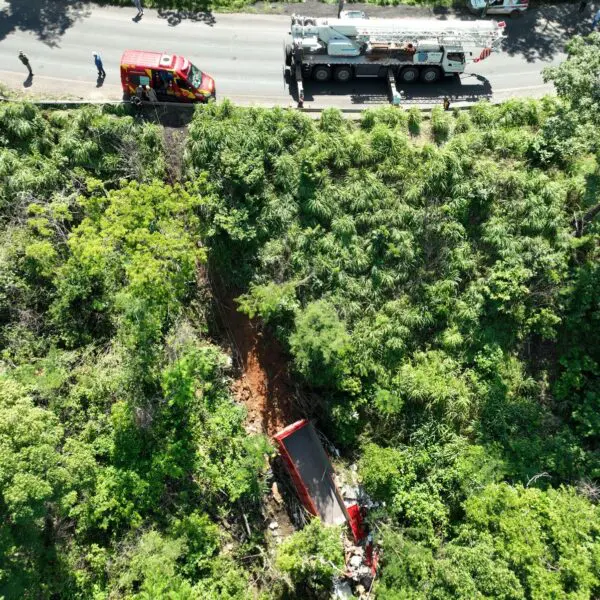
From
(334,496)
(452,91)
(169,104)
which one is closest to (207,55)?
(169,104)

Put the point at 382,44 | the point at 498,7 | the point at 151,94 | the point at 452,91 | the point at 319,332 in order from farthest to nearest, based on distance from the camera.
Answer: the point at 498,7 → the point at 452,91 → the point at 382,44 → the point at 151,94 → the point at 319,332

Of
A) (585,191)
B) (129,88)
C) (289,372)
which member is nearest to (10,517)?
(289,372)

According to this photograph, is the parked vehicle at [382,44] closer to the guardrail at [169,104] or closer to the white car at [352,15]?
the white car at [352,15]

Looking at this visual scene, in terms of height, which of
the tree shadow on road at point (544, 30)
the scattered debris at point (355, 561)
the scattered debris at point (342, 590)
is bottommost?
the scattered debris at point (342, 590)

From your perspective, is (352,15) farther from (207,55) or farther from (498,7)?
(498,7)

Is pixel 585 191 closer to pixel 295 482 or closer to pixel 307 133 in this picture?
pixel 307 133

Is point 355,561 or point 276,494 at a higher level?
point 276,494

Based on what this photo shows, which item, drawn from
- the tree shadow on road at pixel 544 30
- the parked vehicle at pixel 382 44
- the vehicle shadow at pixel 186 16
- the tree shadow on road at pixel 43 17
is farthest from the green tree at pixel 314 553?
the tree shadow on road at pixel 43 17
